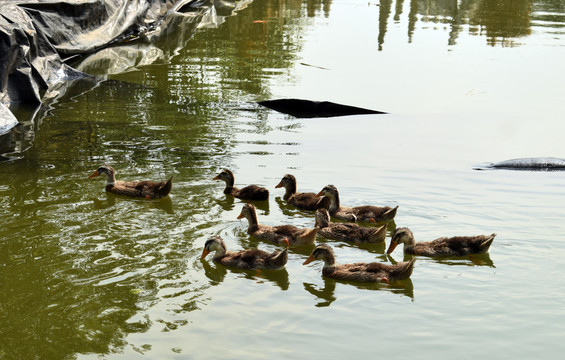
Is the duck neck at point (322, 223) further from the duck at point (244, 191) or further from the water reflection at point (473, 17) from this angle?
the water reflection at point (473, 17)

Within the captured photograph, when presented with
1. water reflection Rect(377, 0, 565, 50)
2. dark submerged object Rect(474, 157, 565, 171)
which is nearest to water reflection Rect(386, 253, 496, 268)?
dark submerged object Rect(474, 157, 565, 171)

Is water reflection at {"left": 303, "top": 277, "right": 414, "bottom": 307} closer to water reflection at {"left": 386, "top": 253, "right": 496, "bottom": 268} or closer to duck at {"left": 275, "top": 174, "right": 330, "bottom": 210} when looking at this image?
water reflection at {"left": 386, "top": 253, "right": 496, "bottom": 268}

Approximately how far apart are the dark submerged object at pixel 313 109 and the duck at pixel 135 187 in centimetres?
446

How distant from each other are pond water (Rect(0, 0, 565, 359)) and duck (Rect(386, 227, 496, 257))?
0.10 m

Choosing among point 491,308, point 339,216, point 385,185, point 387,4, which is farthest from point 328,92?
point 387,4

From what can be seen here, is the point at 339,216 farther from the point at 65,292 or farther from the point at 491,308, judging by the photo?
the point at 65,292

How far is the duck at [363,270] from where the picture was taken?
7.58 meters

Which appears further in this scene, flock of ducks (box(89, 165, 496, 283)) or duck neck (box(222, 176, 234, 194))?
duck neck (box(222, 176, 234, 194))

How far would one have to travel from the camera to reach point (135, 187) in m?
9.75

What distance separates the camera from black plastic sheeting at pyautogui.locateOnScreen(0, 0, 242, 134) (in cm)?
1359

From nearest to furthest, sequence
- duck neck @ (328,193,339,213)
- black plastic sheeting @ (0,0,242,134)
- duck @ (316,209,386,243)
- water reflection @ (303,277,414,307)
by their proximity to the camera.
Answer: water reflection @ (303,277,414,307), duck @ (316,209,386,243), duck neck @ (328,193,339,213), black plastic sheeting @ (0,0,242,134)

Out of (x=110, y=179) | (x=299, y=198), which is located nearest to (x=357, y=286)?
(x=299, y=198)

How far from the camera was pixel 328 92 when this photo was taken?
15.0 m

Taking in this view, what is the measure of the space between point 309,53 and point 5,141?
8.86m
